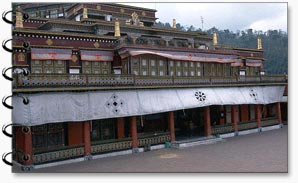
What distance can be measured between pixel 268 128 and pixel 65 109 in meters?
15.8

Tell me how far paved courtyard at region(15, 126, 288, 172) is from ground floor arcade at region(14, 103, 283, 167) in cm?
74

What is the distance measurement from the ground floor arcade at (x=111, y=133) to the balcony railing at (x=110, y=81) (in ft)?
6.06

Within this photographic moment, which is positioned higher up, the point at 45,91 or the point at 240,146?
the point at 45,91

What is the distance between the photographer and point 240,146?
17.7 metres

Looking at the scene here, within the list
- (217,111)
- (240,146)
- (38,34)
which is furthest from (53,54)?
(217,111)

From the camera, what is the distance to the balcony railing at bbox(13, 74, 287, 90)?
13.5 m

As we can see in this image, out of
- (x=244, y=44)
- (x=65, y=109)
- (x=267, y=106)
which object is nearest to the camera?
(x=65, y=109)

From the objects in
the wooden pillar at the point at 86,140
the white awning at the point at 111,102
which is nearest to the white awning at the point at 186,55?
the white awning at the point at 111,102

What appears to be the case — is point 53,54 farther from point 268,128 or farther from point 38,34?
point 268,128

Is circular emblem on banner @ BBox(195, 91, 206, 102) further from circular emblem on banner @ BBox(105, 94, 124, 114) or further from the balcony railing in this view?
circular emblem on banner @ BBox(105, 94, 124, 114)

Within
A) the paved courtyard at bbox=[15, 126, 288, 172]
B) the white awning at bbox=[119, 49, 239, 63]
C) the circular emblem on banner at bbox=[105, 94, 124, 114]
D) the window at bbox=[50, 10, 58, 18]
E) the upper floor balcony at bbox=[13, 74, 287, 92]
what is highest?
the window at bbox=[50, 10, 58, 18]

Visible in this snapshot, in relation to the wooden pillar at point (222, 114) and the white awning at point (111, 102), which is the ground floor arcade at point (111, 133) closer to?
the wooden pillar at point (222, 114)

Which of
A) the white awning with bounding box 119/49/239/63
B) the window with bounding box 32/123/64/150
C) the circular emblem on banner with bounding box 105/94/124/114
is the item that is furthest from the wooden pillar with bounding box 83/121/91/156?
the white awning with bounding box 119/49/239/63

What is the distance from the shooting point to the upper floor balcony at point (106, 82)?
44.1 feet
